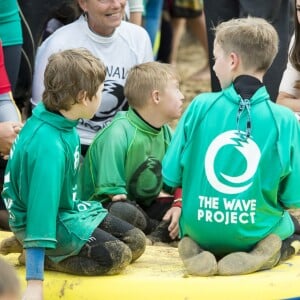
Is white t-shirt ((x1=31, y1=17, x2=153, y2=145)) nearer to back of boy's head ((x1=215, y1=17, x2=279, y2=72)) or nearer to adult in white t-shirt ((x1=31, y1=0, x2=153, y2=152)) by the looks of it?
adult in white t-shirt ((x1=31, y1=0, x2=153, y2=152))

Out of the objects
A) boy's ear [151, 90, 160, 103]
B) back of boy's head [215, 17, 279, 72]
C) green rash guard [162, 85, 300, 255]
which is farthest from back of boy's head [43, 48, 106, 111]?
boy's ear [151, 90, 160, 103]

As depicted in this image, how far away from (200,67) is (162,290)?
6343 mm

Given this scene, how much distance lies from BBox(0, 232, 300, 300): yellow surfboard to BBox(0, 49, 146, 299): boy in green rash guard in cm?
7

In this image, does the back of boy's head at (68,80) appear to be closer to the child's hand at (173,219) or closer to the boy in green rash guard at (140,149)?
the boy in green rash guard at (140,149)

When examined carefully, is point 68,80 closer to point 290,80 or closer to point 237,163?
point 237,163

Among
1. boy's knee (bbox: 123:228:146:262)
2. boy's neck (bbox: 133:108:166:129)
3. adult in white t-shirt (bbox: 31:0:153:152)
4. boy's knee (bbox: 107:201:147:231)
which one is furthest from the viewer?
adult in white t-shirt (bbox: 31:0:153:152)

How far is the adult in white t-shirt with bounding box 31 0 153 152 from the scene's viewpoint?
591 centimetres

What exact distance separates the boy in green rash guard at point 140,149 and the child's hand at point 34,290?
2.74ft

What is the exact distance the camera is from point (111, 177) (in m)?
5.25

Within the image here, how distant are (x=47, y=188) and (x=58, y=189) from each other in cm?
4

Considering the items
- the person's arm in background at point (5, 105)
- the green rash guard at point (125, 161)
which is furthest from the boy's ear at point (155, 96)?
the person's arm in background at point (5, 105)

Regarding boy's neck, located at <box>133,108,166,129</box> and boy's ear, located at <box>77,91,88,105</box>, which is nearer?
boy's ear, located at <box>77,91,88,105</box>

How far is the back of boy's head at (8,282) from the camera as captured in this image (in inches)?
123

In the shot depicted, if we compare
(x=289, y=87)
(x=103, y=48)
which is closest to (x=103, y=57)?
(x=103, y=48)
